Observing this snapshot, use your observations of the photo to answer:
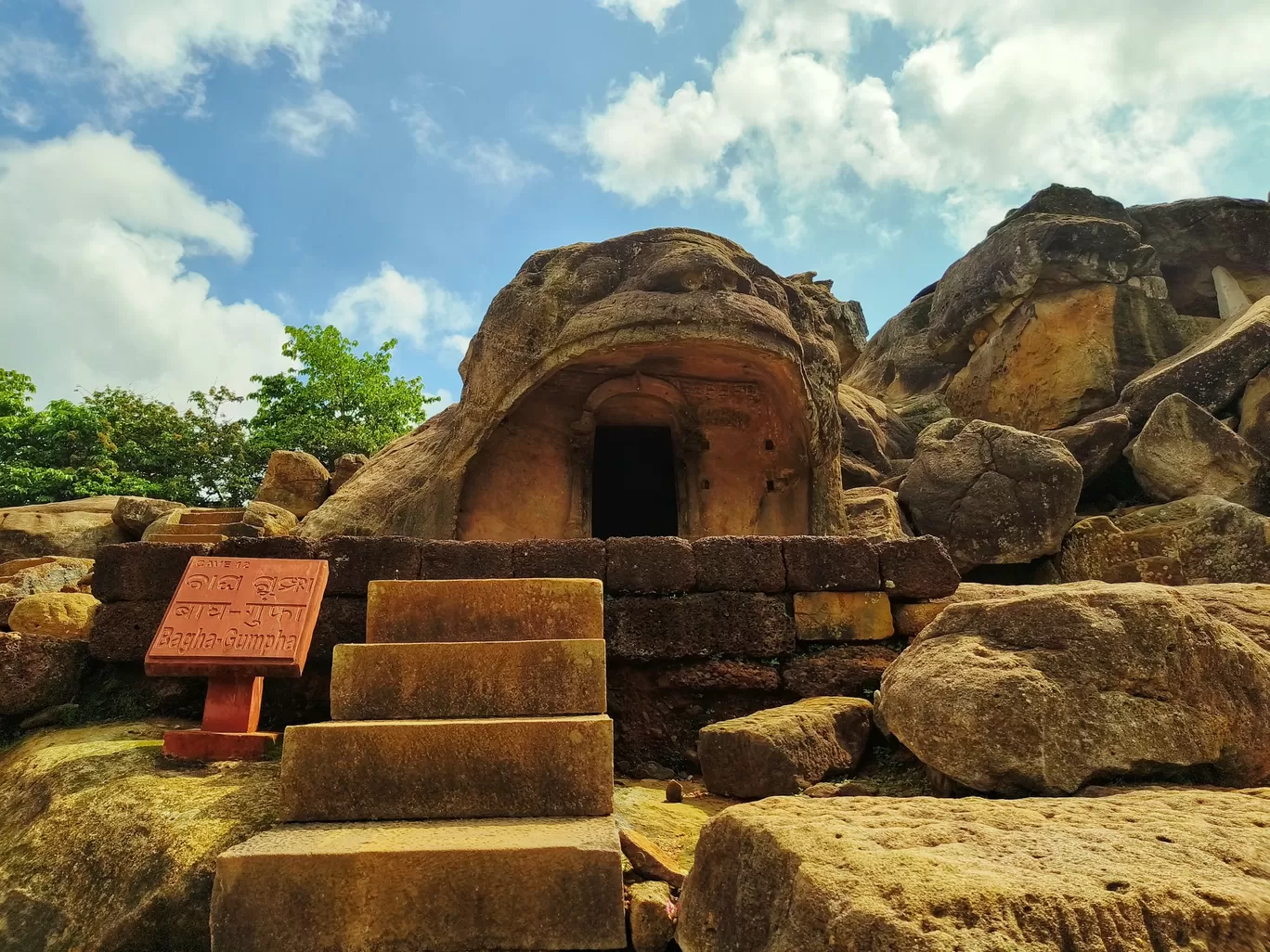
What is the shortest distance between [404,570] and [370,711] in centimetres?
148

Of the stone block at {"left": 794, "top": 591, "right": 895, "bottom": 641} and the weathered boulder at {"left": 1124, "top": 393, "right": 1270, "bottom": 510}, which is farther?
the weathered boulder at {"left": 1124, "top": 393, "right": 1270, "bottom": 510}

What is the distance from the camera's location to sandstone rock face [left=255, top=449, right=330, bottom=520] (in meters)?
10.3

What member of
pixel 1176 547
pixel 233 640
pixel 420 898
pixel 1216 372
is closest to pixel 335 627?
pixel 233 640

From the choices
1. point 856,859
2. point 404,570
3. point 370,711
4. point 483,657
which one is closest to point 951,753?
point 856,859

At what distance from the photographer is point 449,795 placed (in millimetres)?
2803

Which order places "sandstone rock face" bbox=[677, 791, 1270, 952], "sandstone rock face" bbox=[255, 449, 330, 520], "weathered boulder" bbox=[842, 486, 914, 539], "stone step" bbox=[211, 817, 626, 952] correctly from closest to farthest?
"sandstone rock face" bbox=[677, 791, 1270, 952] < "stone step" bbox=[211, 817, 626, 952] < "weathered boulder" bbox=[842, 486, 914, 539] < "sandstone rock face" bbox=[255, 449, 330, 520]

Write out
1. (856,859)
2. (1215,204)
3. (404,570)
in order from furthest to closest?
1. (1215,204)
2. (404,570)
3. (856,859)

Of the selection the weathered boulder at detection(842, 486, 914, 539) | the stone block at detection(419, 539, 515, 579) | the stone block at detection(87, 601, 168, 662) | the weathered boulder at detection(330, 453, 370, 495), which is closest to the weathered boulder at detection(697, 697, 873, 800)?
the stone block at detection(419, 539, 515, 579)

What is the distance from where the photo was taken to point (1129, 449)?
10.6m

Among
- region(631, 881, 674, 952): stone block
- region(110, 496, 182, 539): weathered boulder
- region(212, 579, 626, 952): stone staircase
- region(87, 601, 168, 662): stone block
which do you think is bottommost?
region(631, 881, 674, 952): stone block

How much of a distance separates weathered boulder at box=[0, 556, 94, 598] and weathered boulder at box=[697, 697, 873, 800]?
314 inches

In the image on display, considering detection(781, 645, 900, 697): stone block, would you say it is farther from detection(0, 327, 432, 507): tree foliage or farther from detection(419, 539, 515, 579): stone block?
detection(0, 327, 432, 507): tree foliage

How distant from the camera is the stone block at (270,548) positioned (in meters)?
4.52

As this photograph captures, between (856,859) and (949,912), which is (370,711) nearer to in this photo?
(856,859)
